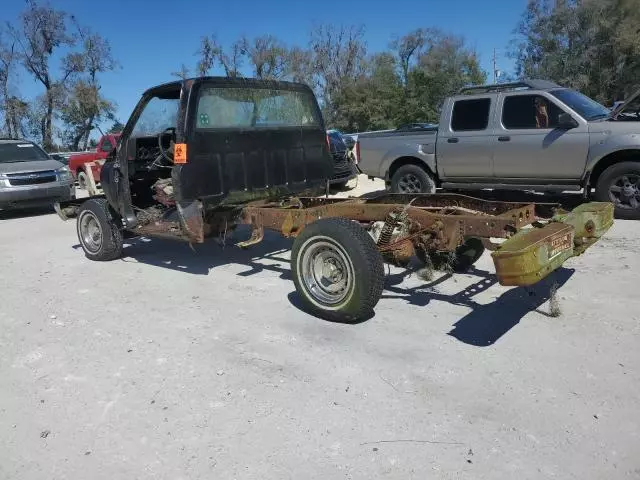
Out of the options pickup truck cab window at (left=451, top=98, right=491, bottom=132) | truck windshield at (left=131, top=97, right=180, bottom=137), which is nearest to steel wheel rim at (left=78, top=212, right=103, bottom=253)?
truck windshield at (left=131, top=97, right=180, bottom=137)

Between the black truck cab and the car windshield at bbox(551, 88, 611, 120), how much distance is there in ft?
12.7

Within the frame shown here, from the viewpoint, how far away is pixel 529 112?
28.2ft

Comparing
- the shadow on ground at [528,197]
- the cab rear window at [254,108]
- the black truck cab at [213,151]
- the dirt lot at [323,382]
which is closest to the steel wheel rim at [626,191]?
the shadow on ground at [528,197]

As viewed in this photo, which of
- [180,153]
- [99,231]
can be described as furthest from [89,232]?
[180,153]

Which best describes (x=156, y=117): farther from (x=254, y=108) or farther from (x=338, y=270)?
(x=338, y=270)

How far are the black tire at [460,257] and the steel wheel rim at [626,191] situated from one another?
129 inches

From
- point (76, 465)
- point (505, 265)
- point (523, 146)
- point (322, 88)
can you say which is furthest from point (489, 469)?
point (322, 88)

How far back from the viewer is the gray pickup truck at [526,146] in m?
7.84

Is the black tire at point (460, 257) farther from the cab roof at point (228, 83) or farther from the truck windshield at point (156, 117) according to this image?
the truck windshield at point (156, 117)

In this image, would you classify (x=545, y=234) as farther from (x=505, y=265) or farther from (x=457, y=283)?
(x=457, y=283)

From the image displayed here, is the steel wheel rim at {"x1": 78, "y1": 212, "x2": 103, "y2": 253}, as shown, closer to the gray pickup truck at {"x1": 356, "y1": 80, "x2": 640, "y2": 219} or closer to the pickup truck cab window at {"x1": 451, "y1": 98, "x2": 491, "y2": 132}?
the gray pickup truck at {"x1": 356, "y1": 80, "x2": 640, "y2": 219}

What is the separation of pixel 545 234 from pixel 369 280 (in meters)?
1.28

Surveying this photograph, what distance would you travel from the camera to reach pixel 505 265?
342 centimetres

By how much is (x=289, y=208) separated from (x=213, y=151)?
97 centimetres
